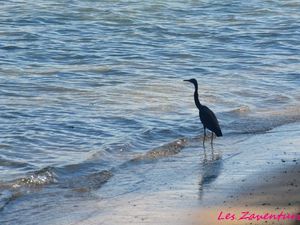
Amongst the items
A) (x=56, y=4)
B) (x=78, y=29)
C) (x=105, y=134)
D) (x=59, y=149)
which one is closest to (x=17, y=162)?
(x=59, y=149)

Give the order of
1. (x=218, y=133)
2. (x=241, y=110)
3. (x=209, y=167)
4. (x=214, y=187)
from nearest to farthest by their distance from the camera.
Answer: (x=214, y=187) → (x=209, y=167) → (x=218, y=133) → (x=241, y=110)

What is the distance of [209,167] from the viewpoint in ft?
37.2

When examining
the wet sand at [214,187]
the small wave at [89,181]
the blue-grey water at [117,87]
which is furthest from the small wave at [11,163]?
the wet sand at [214,187]

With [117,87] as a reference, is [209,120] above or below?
above

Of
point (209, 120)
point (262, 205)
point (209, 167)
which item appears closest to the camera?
point (262, 205)

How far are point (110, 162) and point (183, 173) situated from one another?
1.34 m

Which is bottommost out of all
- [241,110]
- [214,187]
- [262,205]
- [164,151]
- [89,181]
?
[241,110]

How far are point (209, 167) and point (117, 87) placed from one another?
559 cm

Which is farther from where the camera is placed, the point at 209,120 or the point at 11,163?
the point at 209,120

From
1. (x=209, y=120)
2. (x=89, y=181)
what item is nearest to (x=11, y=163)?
(x=89, y=181)

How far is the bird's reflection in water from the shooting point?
10394 mm

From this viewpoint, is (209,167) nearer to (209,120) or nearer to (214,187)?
(214,187)

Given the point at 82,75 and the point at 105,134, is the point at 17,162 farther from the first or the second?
the point at 82,75

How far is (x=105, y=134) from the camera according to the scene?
1346 cm
